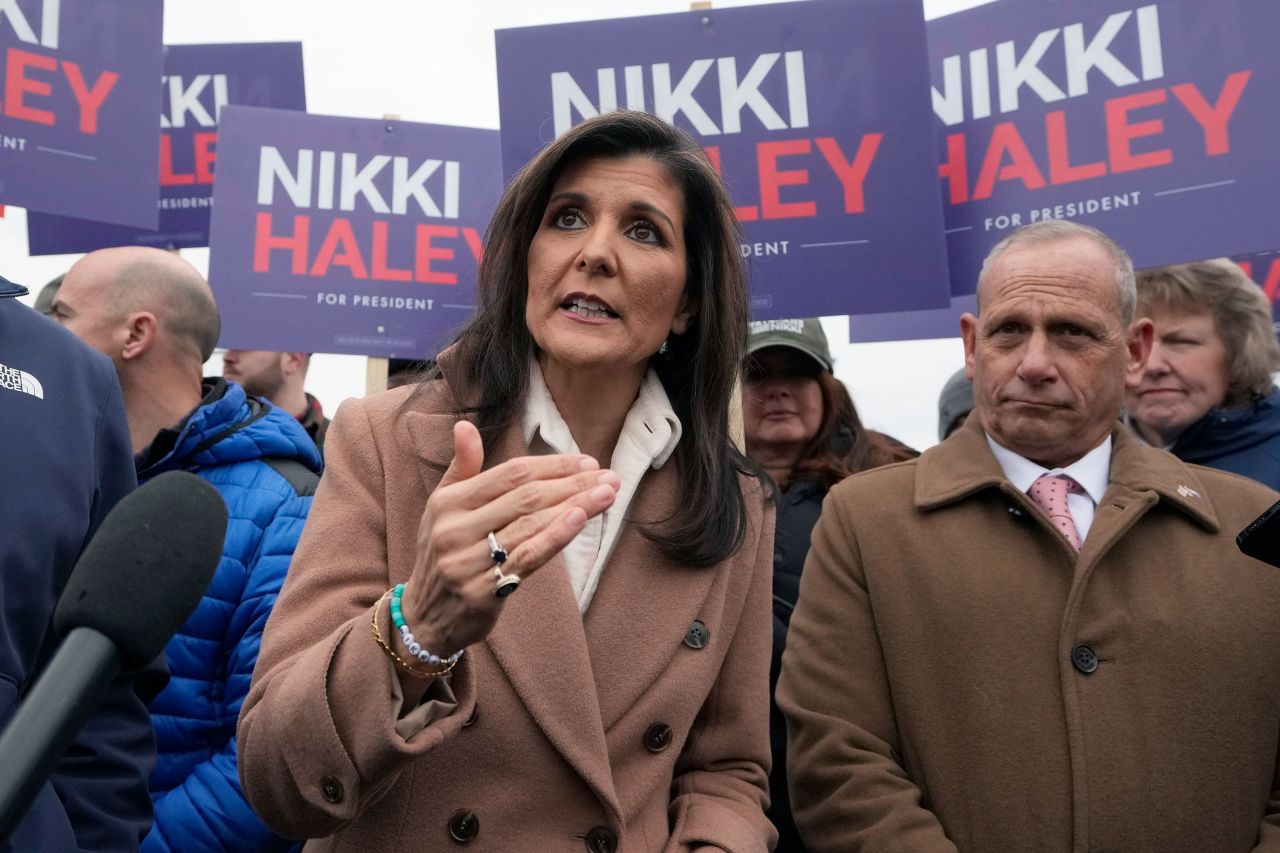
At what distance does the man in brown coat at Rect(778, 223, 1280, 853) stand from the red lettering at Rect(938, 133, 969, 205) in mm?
1978

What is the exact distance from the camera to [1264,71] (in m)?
5.11

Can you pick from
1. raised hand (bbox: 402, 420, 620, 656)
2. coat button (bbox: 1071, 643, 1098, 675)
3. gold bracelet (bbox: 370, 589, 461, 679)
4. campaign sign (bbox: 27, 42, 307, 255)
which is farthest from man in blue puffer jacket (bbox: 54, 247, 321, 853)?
campaign sign (bbox: 27, 42, 307, 255)

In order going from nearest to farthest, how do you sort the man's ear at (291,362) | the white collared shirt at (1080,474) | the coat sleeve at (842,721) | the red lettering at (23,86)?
the coat sleeve at (842,721) < the white collared shirt at (1080,474) < the red lettering at (23,86) < the man's ear at (291,362)

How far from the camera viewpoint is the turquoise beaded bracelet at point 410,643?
7.50ft

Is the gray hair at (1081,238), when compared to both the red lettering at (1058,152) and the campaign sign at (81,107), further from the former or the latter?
the campaign sign at (81,107)

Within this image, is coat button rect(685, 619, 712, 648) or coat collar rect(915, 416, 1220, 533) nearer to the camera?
coat button rect(685, 619, 712, 648)

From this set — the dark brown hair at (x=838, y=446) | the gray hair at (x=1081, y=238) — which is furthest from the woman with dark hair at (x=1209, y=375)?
the gray hair at (x=1081, y=238)

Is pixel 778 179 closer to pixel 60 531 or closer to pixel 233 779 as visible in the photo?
pixel 233 779

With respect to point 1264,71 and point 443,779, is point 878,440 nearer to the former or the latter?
point 1264,71

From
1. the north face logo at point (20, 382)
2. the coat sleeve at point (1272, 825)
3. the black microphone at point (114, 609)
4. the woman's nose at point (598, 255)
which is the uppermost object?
the woman's nose at point (598, 255)

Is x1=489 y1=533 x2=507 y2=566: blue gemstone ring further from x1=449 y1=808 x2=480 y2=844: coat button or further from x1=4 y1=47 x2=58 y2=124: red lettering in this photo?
x1=4 y1=47 x2=58 y2=124: red lettering

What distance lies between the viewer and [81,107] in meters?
5.49

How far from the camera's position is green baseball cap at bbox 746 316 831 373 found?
5293 mm

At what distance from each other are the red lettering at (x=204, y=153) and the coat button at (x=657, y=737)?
18.4ft
